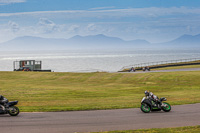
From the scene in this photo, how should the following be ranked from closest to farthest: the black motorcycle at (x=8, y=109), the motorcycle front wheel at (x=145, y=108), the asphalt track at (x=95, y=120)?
1. the asphalt track at (x=95, y=120)
2. the black motorcycle at (x=8, y=109)
3. the motorcycle front wheel at (x=145, y=108)

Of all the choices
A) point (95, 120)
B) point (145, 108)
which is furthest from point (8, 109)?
point (145, 108)

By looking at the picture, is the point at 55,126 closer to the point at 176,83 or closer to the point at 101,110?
the point at 101,110

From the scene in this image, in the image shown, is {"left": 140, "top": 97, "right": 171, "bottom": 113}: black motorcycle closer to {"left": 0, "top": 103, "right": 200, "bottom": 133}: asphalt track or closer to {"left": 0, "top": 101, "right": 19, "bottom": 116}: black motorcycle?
{"left": 0, "top": 103, "right": 200, "bottom": 133}: asphalt track

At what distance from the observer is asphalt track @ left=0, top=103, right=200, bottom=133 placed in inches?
527

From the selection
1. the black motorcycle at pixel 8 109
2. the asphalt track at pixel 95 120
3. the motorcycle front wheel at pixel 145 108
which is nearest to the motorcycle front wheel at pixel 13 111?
the black motorcycle at pixel 8 109

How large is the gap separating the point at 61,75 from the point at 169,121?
138 feet

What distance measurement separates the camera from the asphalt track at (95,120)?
13398mm

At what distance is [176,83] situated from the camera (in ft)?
140

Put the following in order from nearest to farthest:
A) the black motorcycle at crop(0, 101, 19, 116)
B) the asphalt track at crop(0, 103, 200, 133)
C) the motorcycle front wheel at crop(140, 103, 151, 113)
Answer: the asphalt track at crop(0, 103, 200, 133) < the black motorcycle at crop(0, 101, 19, 116) < the motorcycle front wheel at crop(140, 103, 151, 113)

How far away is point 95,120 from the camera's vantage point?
15.2 metres

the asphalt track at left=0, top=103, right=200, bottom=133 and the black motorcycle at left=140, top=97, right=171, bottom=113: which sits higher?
the black motorcycle at left=140, top=97, right=171, bottom=113

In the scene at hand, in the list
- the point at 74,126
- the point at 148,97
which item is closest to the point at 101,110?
the point at 148,97

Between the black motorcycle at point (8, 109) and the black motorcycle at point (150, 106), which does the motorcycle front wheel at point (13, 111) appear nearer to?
the black motorcycle at point (8, 109)

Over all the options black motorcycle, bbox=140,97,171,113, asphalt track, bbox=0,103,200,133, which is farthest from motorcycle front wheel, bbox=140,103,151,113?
asphalt track, bbox=0,103,200,133
